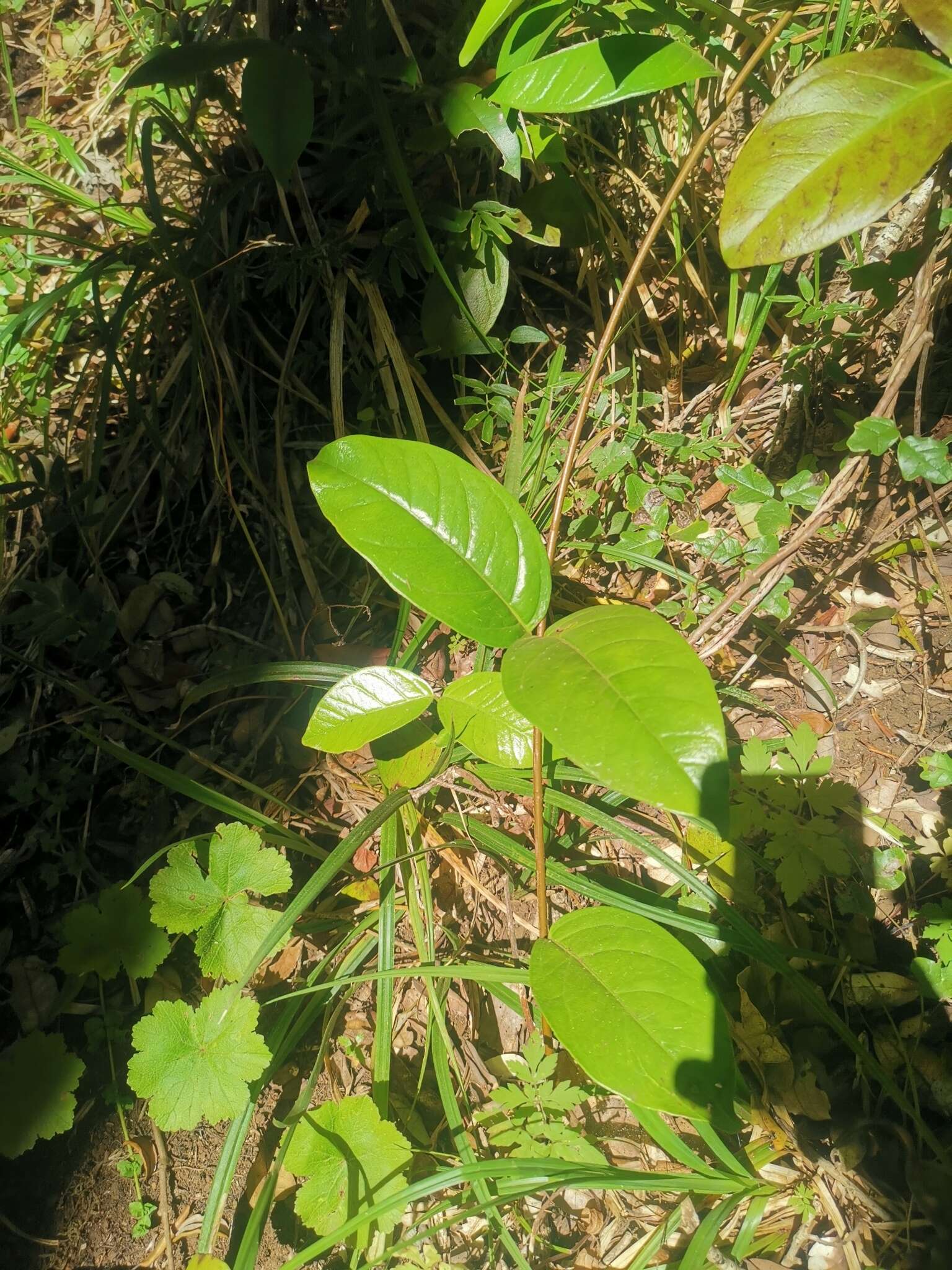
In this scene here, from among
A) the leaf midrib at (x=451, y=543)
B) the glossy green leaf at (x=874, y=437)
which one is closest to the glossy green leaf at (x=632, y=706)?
the leaf midrib at (x=451, y=543)

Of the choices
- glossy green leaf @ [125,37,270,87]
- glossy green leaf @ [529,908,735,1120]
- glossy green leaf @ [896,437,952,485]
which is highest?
glossy green leaf @ [125,37,270,87]

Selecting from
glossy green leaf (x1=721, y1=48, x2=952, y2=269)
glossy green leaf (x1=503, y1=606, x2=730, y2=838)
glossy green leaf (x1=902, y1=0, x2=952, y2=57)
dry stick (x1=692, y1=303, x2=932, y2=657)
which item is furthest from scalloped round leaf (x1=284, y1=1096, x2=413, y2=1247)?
glossy green leaf (x1=902, y1=0, x2=952, y2=57)

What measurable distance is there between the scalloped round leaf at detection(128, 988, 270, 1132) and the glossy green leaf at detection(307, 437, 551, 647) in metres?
0.64

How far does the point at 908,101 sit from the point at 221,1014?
136 cm

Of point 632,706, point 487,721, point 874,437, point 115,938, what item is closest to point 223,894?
point 115,938

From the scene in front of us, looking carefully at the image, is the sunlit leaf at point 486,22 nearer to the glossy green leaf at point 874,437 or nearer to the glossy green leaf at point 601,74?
the glossy green leaf at point 601,74

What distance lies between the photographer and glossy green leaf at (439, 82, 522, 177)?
1.18 meters

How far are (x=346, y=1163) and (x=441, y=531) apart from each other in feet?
2.78

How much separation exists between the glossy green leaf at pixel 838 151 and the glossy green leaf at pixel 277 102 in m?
0.73

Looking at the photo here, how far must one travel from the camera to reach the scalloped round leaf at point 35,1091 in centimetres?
106

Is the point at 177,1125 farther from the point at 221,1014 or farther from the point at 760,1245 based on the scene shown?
the point at 760,1245

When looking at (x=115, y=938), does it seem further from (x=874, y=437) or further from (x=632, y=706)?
(x=874, y=437)

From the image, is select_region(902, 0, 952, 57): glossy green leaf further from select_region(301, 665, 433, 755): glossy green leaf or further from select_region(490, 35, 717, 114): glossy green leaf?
select_region(301, 665, 433, 755): glossy green leaf

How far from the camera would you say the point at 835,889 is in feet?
3.94
